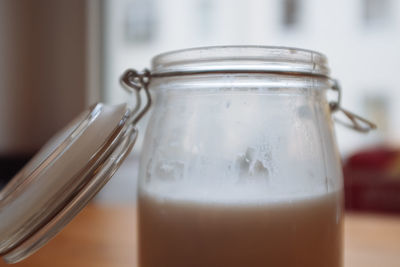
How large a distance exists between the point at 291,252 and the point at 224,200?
7cm

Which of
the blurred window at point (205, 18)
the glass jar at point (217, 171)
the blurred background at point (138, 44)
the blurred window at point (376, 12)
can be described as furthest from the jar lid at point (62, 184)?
the blurred window at point (376, 12)

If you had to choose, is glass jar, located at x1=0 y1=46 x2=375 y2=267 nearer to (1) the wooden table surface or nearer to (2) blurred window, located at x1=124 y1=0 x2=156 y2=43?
(1) the wooden table surface

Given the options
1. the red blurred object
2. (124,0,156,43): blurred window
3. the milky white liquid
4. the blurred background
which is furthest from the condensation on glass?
(124,0,156,43): blurred window

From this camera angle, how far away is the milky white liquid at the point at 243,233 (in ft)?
1.09

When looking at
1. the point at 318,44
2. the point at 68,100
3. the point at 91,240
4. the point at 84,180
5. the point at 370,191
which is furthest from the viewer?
the point at 68,100

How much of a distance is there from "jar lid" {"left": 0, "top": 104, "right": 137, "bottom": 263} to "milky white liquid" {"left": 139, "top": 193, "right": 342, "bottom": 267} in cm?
6

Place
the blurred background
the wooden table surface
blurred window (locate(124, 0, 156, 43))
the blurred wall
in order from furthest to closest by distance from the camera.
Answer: blurred window (locate(124, 0, 156, 43)), the blurred wall, the blurred background, the wooden table surface

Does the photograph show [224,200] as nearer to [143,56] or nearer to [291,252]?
[291,252]

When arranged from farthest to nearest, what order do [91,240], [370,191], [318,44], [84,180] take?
[318,44], [370,191], [91,240], [84,180]

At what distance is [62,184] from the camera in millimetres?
328

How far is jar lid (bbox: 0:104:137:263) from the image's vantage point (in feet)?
1.08

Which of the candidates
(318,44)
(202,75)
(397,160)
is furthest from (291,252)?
(318,44)

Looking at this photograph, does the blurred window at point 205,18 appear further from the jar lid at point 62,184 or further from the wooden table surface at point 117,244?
the jar lid at point 62,184

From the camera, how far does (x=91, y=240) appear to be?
68 centimetres
